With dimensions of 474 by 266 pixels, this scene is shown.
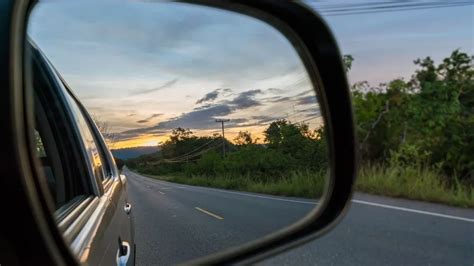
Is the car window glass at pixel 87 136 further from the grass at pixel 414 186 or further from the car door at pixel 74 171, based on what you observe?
the grass at pixel 414 186

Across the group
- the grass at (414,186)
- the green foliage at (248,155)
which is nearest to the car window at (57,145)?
the green foliage at (248,155)

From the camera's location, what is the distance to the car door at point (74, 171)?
5.12ft

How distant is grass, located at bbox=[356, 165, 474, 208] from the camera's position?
37.0 ft

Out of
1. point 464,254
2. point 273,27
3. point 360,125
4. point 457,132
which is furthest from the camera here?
point 360,125

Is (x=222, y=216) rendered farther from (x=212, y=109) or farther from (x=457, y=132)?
(x=457, y=132)

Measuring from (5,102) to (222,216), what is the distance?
1.40 meters

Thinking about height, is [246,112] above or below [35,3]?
below

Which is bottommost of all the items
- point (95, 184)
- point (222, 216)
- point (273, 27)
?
point (222, 216)

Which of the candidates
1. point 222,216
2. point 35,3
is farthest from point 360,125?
point 35,3

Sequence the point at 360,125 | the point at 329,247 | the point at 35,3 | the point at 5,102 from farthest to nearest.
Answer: the point at 360,125, the point at 329,247, the point at 35,3, the point at 5,102

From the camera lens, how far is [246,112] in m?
1.80

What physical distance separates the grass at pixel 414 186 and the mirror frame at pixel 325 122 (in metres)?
9.36

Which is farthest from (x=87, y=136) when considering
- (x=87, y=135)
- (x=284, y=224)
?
(x=284, y=224)

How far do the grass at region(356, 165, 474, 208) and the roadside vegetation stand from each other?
0.07ft
